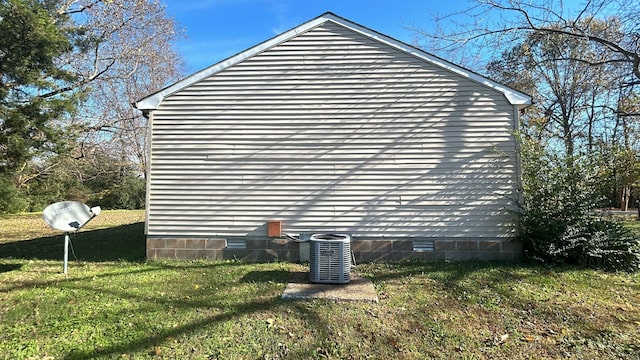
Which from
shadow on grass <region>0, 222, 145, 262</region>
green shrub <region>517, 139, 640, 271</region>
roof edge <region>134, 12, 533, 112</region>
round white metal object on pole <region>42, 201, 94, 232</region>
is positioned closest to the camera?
round white metal object on pole <region>42, 201, 94, 232</region>

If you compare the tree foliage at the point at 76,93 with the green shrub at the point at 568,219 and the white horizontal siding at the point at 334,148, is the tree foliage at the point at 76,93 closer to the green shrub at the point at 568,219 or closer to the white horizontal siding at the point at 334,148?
the white horizontal siding at the point at 334,148

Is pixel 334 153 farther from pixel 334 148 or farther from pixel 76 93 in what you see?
pixel 76 93

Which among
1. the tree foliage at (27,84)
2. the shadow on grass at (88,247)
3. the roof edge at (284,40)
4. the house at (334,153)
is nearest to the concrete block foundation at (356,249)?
the house at (334,153)

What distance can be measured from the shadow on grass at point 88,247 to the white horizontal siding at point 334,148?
4.73ft

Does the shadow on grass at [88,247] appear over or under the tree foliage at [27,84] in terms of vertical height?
under

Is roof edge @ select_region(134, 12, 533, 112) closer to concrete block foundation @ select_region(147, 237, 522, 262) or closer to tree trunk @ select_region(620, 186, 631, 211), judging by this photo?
Result: concrete block foundation @ select_region(147, 237, 522, 262)

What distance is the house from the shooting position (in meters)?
6.53

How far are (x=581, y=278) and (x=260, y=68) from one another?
6423 millimetres

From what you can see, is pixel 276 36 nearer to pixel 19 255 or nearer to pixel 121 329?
pixel 121 329

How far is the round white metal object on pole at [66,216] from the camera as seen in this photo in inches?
232

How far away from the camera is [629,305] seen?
4.59 meters

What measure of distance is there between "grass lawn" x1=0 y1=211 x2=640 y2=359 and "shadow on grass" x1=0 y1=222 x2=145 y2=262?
0.95 m

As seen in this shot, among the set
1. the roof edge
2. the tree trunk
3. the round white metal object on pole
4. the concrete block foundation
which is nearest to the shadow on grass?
the concrete block foundation

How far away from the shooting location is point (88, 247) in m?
8.46
